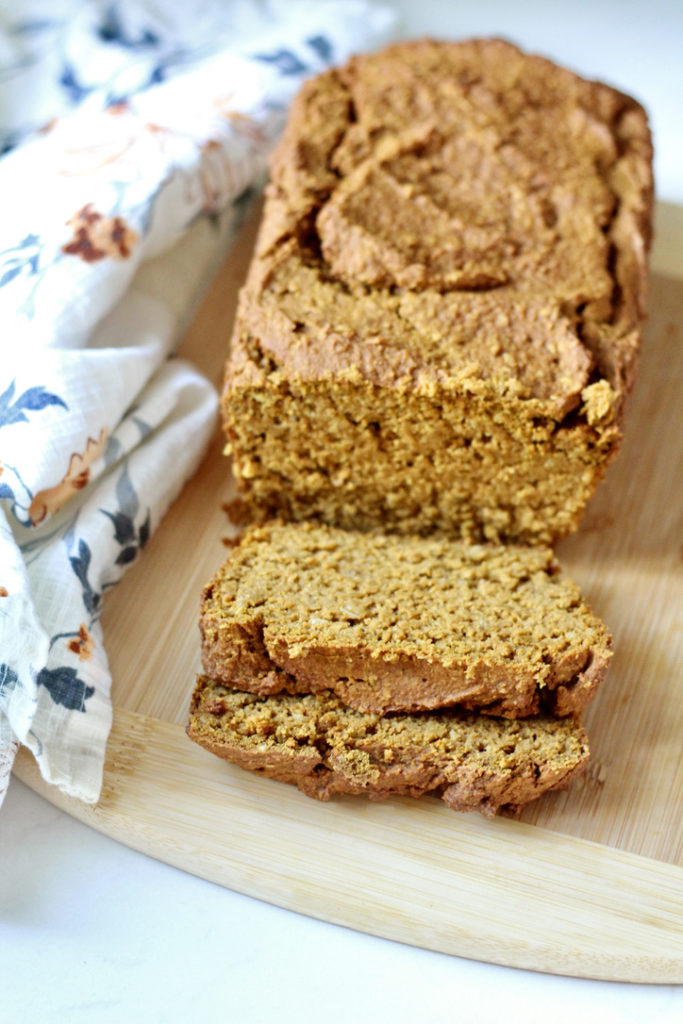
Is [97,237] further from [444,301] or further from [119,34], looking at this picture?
[119,34]

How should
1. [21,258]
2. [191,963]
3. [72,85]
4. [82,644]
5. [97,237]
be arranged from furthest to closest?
[72,85]
[97,237]
[21,258]
[82,644]
[191,963]

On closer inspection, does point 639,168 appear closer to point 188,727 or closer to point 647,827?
point 647,827

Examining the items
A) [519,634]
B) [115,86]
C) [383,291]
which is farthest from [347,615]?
[115,86]

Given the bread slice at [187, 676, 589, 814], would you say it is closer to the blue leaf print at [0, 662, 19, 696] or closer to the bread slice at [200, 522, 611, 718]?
the bread slice at [200, 522, 611, 718]

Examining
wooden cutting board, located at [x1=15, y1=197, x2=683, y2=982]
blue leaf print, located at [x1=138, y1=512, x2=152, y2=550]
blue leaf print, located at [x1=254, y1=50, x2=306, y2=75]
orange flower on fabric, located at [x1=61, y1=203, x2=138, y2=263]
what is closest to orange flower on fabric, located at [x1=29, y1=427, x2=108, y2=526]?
blue leaf print, located at [x1=138, y1=512, x2=152, y2=550]

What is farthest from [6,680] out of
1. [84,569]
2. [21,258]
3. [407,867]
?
[21,258]
